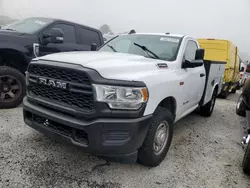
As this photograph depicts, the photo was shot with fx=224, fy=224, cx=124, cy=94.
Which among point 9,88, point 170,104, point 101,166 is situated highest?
point 170,104

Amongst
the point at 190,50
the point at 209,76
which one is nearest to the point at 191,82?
the point at 190,50

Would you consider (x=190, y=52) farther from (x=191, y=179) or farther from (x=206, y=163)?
(x=191, y=179)

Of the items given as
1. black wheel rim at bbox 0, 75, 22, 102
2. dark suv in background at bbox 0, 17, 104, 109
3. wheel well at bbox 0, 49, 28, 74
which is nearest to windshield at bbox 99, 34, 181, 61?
dark suv in background at bbox 0, 17, 104, 109

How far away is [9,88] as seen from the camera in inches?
179

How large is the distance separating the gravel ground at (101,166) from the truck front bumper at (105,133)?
46 centimetres

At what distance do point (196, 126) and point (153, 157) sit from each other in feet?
8.25

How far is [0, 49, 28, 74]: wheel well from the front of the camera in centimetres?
448

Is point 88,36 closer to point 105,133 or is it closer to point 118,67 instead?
point 118,67

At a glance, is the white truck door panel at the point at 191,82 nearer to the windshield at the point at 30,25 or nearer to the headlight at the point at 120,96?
the headlight at the point at 120,96

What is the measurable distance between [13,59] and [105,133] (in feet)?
11.1

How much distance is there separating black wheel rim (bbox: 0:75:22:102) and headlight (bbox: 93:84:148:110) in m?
2.95

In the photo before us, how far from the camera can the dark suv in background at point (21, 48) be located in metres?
4.45

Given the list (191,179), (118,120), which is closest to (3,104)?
(118,120)

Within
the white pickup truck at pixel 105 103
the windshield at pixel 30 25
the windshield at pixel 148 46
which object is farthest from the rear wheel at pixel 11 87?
the windshield at pixel 148 46
